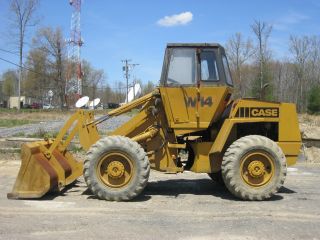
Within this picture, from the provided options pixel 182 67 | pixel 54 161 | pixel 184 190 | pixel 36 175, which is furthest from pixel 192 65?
pixel 36 175

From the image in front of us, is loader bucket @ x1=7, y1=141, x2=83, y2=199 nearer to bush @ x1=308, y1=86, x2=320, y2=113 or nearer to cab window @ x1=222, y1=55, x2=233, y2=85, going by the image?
cab window @ x1=222, y1=55, x2=233, y2=85

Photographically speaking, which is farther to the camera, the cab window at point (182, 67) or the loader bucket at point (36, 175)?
the cab window at point (182, 67)

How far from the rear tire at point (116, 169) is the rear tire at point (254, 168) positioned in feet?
4.88

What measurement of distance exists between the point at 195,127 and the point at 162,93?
888mm

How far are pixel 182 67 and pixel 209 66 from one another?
504mm

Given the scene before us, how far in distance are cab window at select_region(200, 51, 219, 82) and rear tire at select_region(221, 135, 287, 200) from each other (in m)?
1.27

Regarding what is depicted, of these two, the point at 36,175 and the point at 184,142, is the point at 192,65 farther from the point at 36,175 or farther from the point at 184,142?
the point at 36,175

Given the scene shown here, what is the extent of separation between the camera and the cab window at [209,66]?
9.04 metres

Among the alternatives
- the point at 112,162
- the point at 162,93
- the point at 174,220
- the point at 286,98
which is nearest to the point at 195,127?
the point at 162,93

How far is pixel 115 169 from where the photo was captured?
8.69 m

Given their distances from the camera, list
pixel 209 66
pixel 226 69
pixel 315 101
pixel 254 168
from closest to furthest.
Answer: pixel 254 168, pixel 209 66, pixel 226 69, pixel 315 101

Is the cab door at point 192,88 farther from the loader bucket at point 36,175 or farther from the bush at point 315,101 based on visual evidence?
the bush at point 315,101

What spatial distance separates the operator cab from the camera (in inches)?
355

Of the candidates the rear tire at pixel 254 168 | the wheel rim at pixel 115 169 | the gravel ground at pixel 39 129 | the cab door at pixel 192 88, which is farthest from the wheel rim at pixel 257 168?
the gravel ground at pixel 39 129
